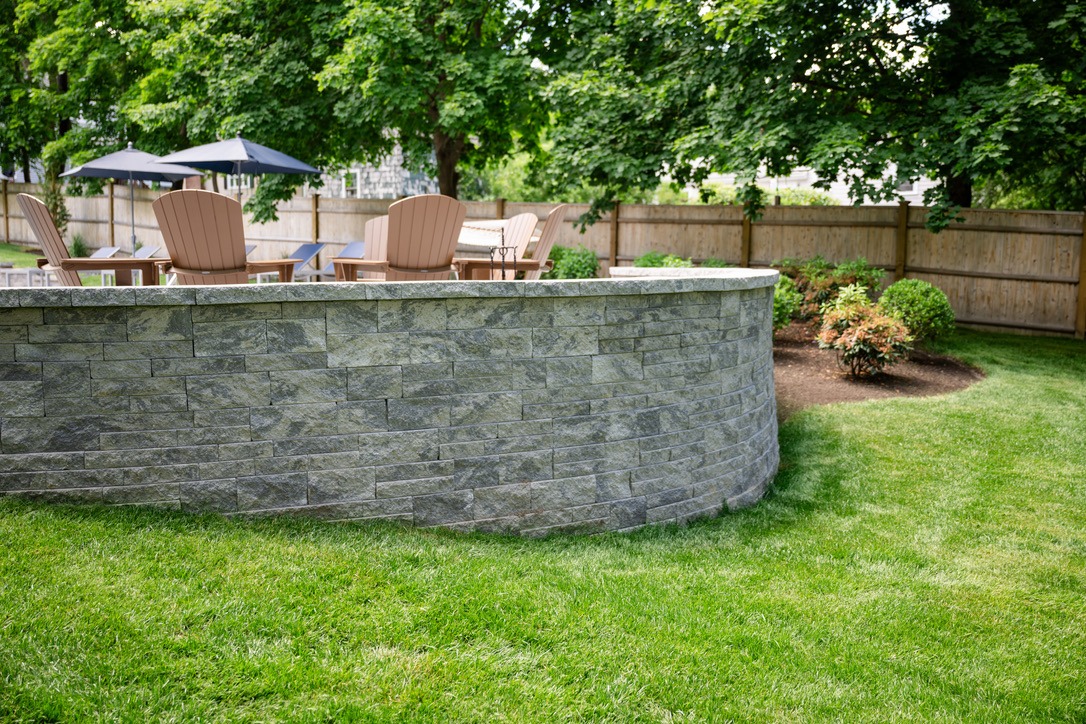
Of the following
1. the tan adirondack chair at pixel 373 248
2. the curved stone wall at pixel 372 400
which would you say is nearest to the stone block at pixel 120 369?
the curved stone wall at pixel 372 400

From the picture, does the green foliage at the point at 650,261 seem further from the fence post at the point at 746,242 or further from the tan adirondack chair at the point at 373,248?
the tan adirondack chair at the point at 373,248

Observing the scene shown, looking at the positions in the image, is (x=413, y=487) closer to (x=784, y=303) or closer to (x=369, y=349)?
(x=369, y=349)

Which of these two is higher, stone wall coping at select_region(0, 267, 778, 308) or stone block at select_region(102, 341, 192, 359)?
stone wall coping at select_region(0, 267, 778, 308)

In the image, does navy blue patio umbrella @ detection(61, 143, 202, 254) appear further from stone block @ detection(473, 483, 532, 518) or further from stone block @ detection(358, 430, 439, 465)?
stone block @ detection(473, 483, 532, 518)

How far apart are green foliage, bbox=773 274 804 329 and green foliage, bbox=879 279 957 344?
976 millimetres

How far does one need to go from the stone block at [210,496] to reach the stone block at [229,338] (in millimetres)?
589

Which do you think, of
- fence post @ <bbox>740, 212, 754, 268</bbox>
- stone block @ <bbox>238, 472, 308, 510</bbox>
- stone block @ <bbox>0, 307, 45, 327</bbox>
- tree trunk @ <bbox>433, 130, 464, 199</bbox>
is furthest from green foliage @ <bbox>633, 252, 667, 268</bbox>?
stone block @ <bbox>0, 307, 45, 327</bbox>

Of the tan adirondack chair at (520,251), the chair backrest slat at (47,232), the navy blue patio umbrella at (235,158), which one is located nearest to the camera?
the chair backrest slat at (47,232)

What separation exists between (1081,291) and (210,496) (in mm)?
11646

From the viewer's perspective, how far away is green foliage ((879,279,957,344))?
10.1 meters

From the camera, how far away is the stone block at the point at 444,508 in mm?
4363

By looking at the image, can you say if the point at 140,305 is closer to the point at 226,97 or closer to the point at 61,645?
the point at 61,645

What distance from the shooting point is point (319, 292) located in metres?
4.05

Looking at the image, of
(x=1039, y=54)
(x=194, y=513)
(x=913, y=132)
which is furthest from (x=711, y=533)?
(x=1039, y=54)
